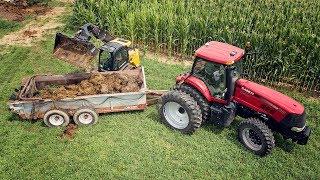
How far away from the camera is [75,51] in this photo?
47.4 ft

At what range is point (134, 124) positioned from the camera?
10.8 meters

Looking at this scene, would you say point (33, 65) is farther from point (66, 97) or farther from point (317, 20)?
point (317, 20)

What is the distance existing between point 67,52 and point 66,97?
4.45 meters

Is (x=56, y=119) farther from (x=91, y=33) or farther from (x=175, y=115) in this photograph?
(x=91, y=33)

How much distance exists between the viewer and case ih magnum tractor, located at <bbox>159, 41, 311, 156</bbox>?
29.8 feet

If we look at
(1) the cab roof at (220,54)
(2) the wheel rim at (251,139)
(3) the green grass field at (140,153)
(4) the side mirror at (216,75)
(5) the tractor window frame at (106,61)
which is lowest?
(3) the green grass field at (140,153)

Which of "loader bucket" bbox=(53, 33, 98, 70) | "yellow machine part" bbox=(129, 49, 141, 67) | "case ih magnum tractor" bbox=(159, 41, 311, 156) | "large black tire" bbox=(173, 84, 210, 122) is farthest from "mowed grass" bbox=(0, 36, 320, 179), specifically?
"loader bucket" bbox=(53, 33, 98, 70)

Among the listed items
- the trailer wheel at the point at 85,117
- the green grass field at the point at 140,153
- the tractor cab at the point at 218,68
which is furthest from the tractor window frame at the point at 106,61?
the tractor cab at the point at 218,68

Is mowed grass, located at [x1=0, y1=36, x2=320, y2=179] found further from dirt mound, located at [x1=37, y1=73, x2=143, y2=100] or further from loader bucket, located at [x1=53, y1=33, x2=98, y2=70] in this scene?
loader bucket, located at [x1=53, y1=33, x2=98, y2=70]

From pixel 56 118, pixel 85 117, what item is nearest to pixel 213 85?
pixel 85 117

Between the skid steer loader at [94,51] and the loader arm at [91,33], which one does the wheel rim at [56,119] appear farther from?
the loader arm at [91,33]

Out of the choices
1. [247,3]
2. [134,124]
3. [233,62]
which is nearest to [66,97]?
[134,124]

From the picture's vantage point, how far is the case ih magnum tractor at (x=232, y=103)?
9.07 m

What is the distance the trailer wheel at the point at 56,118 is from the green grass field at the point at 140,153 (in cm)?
22
